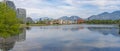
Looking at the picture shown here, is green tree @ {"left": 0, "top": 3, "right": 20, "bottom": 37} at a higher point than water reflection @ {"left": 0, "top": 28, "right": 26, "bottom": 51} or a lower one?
higher

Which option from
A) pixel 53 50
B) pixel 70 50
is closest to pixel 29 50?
pixel 53 50

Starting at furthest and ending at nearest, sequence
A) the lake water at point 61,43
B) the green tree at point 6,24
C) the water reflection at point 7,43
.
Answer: the lake water at point 61,43, the water reflection at point 7,43, the green tree at point 6,24

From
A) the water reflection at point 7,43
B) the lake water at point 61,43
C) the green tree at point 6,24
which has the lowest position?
the lake water at point 61,43

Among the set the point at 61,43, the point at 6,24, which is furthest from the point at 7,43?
the point at 61,43

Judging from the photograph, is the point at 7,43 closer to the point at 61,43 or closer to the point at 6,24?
the point at 6,24

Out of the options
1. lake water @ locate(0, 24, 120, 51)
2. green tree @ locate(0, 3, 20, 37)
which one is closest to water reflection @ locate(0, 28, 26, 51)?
lake water @ locate(0, 24, 120, 51)

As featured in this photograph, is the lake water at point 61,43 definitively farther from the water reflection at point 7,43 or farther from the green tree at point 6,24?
the green tree at point 6,24

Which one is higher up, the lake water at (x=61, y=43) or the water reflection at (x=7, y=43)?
the water reflection at (x=7, y=43)

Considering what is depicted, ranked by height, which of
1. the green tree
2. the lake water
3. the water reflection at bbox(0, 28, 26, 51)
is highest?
the green tree

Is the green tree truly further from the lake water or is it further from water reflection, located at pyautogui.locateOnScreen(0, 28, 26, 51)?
the lake water

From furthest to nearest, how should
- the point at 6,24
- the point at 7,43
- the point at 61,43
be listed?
the point at 61,43 → the point at 7,43 → the point at 6,24

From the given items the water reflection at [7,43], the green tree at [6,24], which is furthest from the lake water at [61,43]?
the green tree at [6,24]

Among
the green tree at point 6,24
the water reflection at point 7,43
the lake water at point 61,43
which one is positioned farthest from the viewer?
the lake water at point 61,43

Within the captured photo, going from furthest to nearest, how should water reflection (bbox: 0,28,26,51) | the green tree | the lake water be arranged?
the lake water
water reflection (bbox: 0,28,26,51)
the green tree
